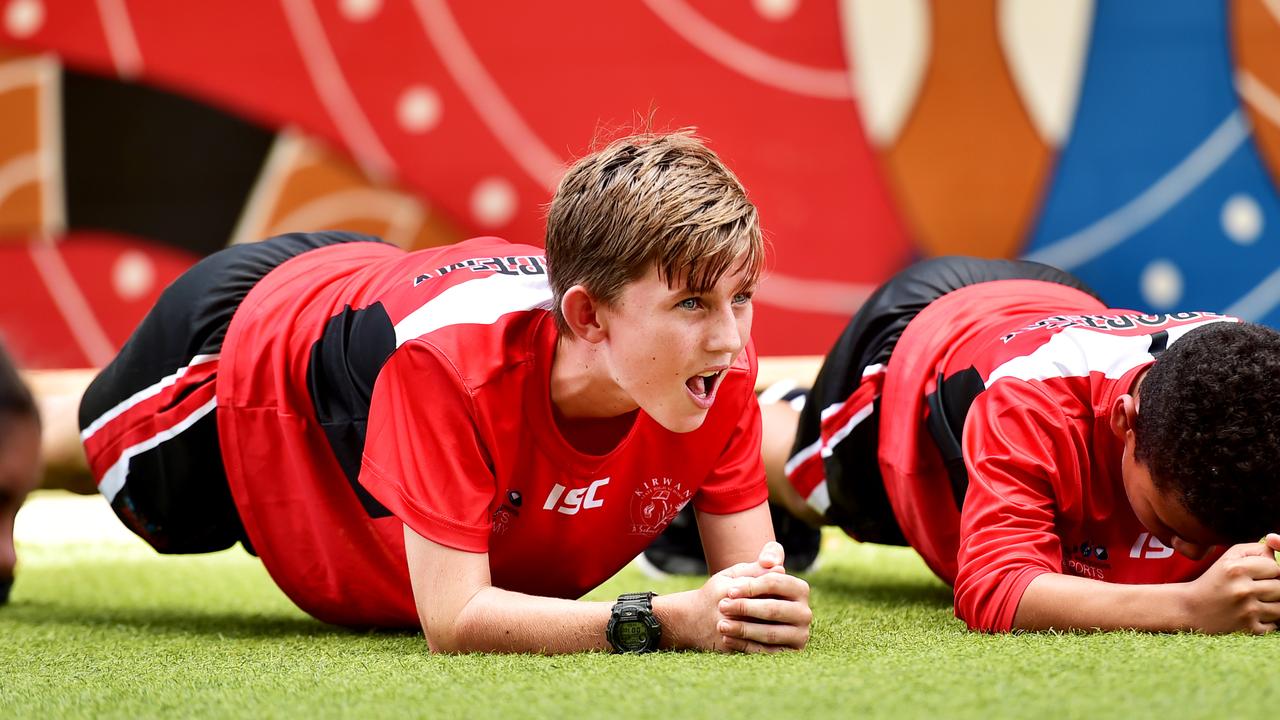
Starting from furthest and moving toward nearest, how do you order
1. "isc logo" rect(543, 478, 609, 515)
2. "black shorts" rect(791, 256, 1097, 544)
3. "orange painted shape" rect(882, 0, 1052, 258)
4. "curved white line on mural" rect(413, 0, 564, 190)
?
"curved white line on mural" rect(413, 0, 564, 190), "orange painted shape" rect(882, 0, 1052, 258), "black shorts" rect(791, 256, 1097, 544), "isc logo" rect(543, 478, 609, 515)

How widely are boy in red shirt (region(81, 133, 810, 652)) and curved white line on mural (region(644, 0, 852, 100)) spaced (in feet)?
6.83

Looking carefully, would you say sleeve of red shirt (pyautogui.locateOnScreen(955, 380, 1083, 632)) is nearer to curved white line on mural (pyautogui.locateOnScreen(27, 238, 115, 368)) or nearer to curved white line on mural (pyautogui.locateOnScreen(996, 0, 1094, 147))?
curved white line on mural (pyautogui.locateOnScreen(996, 0, 1094, 147))

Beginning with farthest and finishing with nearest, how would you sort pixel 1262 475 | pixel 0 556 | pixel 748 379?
pixel 0 556
pixel 748 379
pixel 1262 475

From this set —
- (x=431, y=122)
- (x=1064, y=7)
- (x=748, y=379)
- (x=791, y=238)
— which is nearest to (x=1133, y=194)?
A: (x=1064, y=7)

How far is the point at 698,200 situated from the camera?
5.17 feet

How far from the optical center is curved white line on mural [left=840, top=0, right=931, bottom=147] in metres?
4.01

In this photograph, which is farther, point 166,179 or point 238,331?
point 166,179

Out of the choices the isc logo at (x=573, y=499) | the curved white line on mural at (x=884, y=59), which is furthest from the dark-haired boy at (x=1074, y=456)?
the curved white line on mural at (x=884, y=59)

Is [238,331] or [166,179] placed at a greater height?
[238,331]

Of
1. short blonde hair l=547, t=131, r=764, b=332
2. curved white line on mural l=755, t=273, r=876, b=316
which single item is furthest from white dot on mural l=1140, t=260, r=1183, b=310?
short blonde hair l=547, t=131, r=764, b=332

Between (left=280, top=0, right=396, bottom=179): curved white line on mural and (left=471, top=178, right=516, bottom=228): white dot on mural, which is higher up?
(left=280, top=0, right=396, bottom=179): curved white line on mural

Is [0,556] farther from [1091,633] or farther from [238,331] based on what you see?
[1091,633]

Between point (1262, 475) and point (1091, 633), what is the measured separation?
0.28 meters

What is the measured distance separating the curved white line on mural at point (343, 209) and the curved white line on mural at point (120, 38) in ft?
2.18
